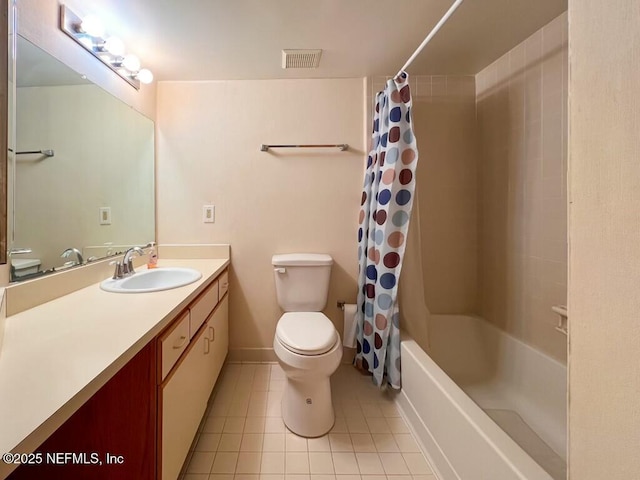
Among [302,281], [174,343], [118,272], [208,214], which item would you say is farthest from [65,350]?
[208,214]

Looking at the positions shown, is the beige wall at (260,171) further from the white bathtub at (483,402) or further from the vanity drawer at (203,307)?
the white bathtub at (483,402)

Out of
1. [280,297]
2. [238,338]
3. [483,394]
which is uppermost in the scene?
[280,297]

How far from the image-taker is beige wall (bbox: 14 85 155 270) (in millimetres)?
999

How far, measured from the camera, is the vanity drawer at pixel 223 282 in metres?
1.70

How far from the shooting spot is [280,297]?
1822 millimetres

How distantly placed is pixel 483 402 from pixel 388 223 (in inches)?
44.6

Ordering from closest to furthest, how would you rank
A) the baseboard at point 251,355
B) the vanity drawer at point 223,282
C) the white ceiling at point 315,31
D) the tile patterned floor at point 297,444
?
the tile patterned floor at point 297,444 < the white ceiling at point 315,31 < the vanity drawer at point 223,282 < the baseboard at point 251,355

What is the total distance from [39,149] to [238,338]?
1.51m

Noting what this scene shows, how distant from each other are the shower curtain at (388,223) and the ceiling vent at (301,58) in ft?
1.50

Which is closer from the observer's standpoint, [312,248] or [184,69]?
[184,69]

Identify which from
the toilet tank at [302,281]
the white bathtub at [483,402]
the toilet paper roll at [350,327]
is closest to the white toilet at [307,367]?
the toilet tank at [302,281]

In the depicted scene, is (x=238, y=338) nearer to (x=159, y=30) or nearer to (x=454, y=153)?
(x=159, y=30)

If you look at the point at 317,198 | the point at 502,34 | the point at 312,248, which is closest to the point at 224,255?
the point at 312,248

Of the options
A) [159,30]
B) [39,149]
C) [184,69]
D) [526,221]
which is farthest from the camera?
[184,69]
